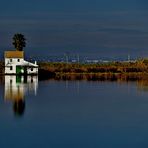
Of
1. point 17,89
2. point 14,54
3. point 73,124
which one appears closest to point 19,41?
point 14,54

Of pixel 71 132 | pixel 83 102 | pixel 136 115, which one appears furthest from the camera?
pixel 83 102

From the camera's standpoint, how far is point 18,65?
63.5m

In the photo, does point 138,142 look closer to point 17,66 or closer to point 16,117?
point 16,117

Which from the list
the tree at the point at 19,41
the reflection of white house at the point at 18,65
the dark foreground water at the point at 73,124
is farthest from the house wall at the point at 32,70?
the dark foreground water at the point at 73,124

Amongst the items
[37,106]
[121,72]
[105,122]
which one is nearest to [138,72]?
[121,72]

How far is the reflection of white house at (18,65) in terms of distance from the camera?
63.4 meters

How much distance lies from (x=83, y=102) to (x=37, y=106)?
147 inches

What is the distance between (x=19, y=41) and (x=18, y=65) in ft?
44.2

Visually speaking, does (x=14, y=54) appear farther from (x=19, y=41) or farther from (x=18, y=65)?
(x=19, y=41)

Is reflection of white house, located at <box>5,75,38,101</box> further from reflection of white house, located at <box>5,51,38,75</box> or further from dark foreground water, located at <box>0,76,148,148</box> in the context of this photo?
reflection of white house, located at <box>5,51,38,75</box>

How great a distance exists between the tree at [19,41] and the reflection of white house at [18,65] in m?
11.3

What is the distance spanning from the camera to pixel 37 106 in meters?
25.6

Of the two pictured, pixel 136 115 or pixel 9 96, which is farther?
pixel 9 96

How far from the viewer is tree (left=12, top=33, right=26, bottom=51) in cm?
7612
